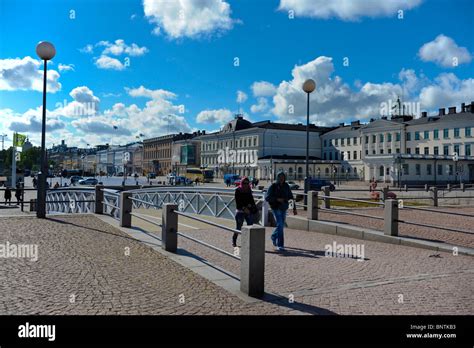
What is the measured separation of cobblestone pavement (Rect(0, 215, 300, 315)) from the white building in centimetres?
5373

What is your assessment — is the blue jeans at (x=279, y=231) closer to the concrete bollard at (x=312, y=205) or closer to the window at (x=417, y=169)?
the concrete bollard at (x=312, y=205)

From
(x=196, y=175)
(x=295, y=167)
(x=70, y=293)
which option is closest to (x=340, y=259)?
(x=70, y=293)

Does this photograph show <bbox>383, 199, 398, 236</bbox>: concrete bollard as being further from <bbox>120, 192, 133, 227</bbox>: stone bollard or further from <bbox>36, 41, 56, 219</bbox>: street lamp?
<bbox>36, 41, 56, 219</bbox>: street lamp

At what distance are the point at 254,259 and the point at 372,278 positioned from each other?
2.36 m

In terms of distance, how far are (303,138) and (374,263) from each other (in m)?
99.6

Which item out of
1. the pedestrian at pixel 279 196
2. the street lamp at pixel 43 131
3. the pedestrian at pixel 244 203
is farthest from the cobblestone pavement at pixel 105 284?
the street lamp at pixel 43 131

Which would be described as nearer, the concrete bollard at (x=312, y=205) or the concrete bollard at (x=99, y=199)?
the concrete bollard at (x=312, y=205)

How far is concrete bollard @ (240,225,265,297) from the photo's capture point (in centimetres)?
568

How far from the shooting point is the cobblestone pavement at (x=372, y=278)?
547cm

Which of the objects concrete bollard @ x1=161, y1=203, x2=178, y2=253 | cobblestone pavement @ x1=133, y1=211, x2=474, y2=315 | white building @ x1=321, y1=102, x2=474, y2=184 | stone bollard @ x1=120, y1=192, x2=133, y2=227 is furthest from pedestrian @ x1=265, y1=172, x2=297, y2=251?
white building @ x1=321, y1=102, x2=474, y2=184

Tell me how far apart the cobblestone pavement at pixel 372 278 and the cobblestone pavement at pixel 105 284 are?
35.2 inches
